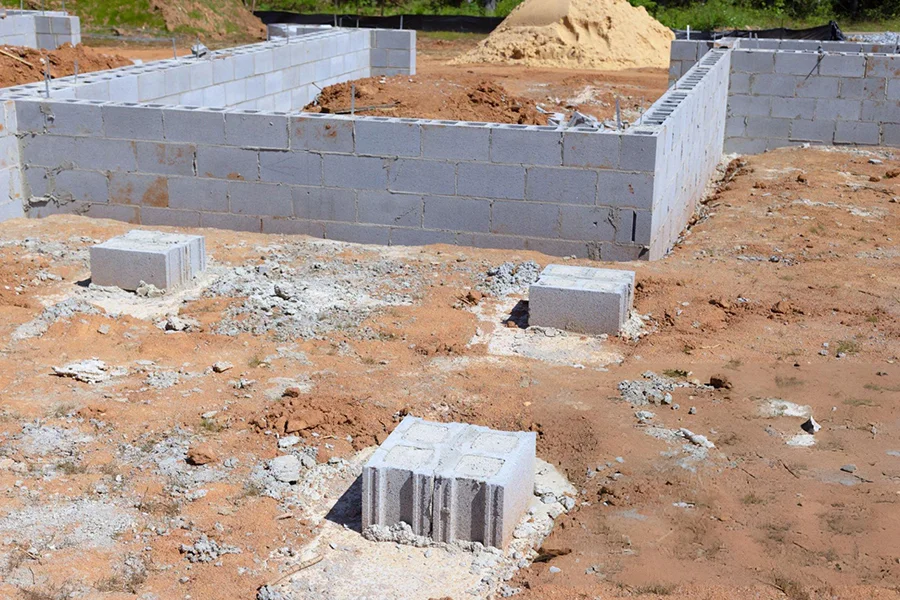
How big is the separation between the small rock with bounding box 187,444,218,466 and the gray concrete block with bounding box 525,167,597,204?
476 centimetres

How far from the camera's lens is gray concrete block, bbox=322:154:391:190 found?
10.2m

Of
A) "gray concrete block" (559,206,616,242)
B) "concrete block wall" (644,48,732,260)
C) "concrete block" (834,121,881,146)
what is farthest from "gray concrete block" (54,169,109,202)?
"concrete block" (834,121,881,146)

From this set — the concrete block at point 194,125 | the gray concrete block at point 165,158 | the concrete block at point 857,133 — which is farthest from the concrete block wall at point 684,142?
the gray concrete block at point 165,158

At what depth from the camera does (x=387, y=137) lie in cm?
1011

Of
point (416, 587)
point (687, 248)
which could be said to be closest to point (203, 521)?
point (416, 587)

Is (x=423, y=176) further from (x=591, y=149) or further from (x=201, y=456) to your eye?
(x=201, y=456)

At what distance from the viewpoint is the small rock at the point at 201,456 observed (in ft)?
19.7

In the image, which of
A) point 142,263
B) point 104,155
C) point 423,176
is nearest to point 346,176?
point 423,176

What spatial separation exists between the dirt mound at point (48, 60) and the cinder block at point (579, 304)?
10696 mm

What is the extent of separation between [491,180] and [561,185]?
0.66 m

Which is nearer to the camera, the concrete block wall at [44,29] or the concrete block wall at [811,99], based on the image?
the concrete block wall at [811,99]

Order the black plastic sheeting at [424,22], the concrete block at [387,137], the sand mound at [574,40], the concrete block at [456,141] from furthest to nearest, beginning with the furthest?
1. the black plastic sheeting at [424,22]
2. the sand mound at [574,40]
3. the concrete block at [387,137]
4. the concrete block at [456,141]

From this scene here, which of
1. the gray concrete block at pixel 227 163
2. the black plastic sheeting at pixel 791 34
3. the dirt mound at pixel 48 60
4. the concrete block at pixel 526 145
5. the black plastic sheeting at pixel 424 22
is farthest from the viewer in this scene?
the black plastic sheeting at pixel 424 22

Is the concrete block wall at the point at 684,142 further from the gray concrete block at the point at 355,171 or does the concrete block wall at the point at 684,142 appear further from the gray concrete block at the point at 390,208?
the gray concrete block at the point at 355,171
